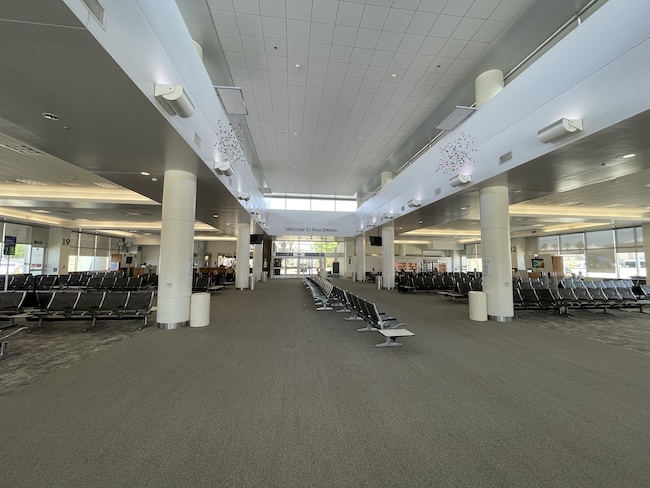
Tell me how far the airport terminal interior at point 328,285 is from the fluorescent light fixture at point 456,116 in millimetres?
182

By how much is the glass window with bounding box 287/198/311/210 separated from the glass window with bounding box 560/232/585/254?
21258mm

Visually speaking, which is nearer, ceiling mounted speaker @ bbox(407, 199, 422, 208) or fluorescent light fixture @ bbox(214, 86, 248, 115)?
fluorescent light fixture @ bbox(214, 86, 248, 115)

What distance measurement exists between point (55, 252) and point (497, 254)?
25.8 meters

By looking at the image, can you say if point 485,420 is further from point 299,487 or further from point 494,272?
point 494,272

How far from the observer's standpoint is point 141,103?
174 inches

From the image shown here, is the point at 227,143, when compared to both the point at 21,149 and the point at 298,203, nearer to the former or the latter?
the point at 21,149

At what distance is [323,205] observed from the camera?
2638cm

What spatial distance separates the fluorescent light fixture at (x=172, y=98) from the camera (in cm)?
450

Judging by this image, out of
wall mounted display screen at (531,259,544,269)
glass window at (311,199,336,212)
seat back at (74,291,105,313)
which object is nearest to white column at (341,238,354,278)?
glass window at (311,199,336,212)

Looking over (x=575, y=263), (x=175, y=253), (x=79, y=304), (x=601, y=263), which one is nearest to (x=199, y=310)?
(x=175, y=253)

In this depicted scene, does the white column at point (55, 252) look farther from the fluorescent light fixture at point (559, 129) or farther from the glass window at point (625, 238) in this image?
the glass window at point (625, 238)

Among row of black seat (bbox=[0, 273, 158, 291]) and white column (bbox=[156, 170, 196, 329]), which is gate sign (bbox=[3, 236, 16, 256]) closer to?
row of black seat (bbox=[0, 273, 158, 291])

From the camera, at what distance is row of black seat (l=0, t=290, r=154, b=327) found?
672cm

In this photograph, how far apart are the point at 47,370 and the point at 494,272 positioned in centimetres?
930
